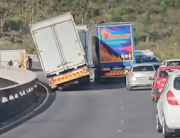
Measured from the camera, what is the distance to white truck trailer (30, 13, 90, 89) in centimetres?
3155

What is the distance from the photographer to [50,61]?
105 feet

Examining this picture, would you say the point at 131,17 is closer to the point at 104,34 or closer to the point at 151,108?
the point at 104,34

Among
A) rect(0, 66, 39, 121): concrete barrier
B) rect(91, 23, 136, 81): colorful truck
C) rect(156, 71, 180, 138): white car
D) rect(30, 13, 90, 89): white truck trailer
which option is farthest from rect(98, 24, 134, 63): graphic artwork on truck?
rect(156, 71, 180, 138): white car

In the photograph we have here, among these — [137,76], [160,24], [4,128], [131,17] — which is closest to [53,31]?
[137,76]

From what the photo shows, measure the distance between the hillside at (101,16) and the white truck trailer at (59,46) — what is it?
56.6 meters

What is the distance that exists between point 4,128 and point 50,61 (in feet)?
A: 50.6

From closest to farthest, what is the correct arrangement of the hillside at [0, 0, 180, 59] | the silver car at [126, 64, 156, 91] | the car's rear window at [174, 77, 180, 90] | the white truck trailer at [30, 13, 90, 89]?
1. the car's rear window at [174, 77, 180, 90]
2. the silver car at [126, 64, 156, 91]
3. the white truck trailer at [30, 13, 90, 89]
4. the hillside at [0, 0, 180, 59]

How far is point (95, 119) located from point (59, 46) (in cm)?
1362

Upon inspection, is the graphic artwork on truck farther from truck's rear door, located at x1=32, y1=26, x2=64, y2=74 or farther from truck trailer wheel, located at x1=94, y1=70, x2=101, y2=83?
truck's rear door, located at x1=32, y1=26, x2=64, y2=74

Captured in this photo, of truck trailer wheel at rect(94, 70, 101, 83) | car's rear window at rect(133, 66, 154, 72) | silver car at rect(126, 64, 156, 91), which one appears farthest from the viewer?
truck trailer wheel at rect(94, 70, 101, 83)

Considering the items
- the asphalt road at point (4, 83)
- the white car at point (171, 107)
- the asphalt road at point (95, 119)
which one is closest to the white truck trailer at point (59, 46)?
the asphalt road at point (95, 119)

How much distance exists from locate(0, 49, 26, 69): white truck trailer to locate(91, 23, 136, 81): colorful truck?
26696 millimetres

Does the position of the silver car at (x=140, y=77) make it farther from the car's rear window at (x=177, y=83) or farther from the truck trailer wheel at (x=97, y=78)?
the car's rear window at (x=177, y=83)

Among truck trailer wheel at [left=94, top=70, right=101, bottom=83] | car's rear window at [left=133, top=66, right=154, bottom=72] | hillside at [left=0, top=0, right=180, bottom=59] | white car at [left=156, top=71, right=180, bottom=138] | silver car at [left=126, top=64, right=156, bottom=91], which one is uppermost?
white car at [left=156, top=71, right=180, bottom=138]
